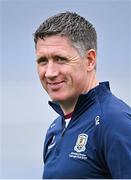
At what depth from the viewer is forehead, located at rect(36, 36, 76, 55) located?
1492 millimetres

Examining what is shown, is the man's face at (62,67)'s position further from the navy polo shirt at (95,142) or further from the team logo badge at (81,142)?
the team logo badge at (81,142)

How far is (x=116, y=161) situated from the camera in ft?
4.36

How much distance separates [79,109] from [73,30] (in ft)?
0.86

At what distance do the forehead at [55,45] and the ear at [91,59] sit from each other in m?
0.07

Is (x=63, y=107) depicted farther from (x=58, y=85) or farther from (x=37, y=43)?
(x=37, y=43)

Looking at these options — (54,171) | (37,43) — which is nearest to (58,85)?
(37,43)

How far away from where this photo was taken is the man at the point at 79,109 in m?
1.34

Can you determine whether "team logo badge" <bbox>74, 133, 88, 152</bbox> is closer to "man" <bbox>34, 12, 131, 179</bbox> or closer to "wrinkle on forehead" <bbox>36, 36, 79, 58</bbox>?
"man" <bbox>34, 12, 131, 179</bbox>

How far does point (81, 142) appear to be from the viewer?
141cm

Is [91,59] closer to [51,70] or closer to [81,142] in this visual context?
[51,70]

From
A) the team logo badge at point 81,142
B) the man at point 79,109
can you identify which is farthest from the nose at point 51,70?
the team logo badge at point 81,142

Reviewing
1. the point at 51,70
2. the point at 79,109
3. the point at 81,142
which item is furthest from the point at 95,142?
the point at 51,70

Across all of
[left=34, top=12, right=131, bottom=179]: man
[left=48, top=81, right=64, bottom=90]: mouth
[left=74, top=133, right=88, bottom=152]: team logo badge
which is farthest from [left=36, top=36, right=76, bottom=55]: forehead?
[left=74, top=133, right=88, bottom=152]: team logo badge

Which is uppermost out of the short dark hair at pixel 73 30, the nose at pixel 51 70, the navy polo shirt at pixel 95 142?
the short dark hair at pixel 73 30
